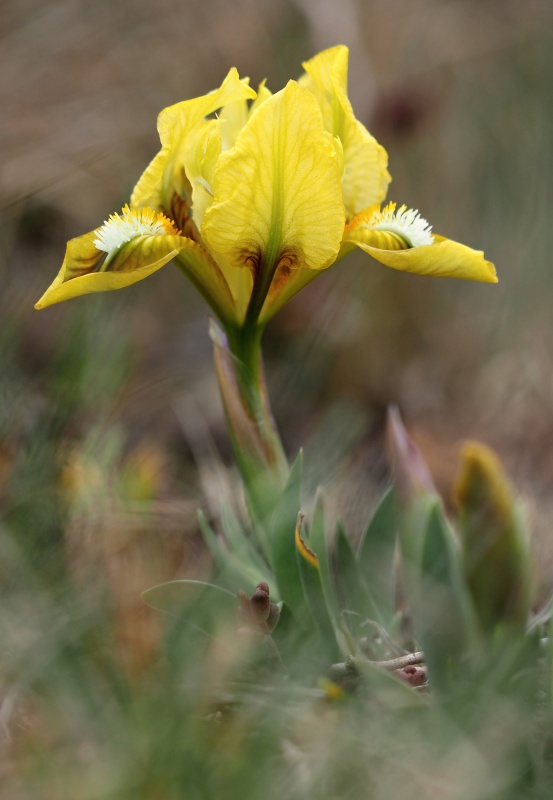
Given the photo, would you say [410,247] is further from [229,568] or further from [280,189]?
[229,568]

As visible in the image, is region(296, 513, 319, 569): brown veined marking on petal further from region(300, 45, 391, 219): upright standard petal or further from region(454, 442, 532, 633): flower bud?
region(300, 45, 391, 219): upright standard petal

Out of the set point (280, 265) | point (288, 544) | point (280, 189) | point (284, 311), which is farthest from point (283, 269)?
point (284, 311)

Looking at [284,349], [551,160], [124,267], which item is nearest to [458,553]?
[124,267]

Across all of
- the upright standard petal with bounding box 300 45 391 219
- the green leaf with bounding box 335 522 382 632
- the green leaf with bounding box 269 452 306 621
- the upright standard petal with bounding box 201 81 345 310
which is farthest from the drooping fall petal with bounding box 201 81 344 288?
the green leaf with bounding box 335 522 382 632

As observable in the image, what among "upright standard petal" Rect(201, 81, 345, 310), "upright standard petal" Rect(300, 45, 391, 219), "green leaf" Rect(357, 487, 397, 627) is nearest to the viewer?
"upright standard petal" Rect(201, 81, 345, 310)

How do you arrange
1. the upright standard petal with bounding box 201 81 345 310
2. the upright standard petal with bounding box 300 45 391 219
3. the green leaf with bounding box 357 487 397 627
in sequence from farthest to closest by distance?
1. the green leaf with bounding box 357 487 397 627
2. the upright standard petal with bounding box 300 45 391 219
3. the upright standard petal with bounding box 201 81 345 310

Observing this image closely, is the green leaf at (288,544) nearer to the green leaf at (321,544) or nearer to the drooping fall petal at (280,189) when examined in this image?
the green leaf at (321,544)

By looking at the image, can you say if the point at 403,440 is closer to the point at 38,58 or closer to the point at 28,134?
the point at 28,134
